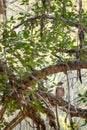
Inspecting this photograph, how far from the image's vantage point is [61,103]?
2180 mm

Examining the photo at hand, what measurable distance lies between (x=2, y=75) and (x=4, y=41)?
22cm

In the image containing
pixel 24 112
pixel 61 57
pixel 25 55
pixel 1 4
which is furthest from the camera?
pixel 24 112

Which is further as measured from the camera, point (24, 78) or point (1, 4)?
point (24, 78)

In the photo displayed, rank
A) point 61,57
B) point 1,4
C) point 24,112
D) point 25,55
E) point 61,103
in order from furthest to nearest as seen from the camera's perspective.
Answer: point 61,103 → point 24,112 → point 61,57 → point 25,55 → point 1,4

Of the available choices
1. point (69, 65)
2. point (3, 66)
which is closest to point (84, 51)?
point (69, 65)

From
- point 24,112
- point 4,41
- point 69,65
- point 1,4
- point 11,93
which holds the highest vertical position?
point 1,4

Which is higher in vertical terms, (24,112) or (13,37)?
(13,37)

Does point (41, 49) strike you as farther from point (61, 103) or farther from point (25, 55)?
point (61, 103)

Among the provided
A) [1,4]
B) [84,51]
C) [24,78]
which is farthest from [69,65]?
[1,4]

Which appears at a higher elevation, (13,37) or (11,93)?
(13,37)

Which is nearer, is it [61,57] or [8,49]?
[8,49]

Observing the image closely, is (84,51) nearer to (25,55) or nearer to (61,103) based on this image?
(25,55)

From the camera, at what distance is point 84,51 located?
1.79 meters

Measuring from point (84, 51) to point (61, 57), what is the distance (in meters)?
0.14
